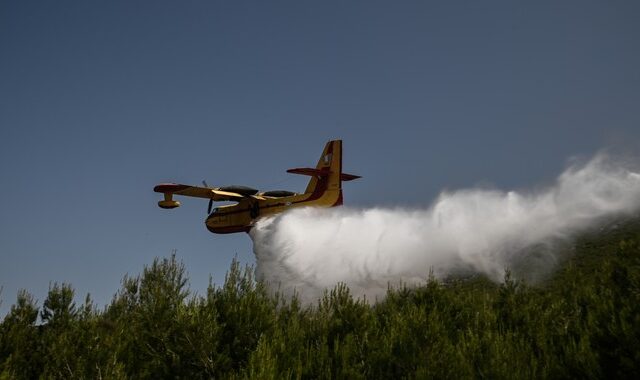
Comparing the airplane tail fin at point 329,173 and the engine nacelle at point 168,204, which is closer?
the engine nacelle at point 168,204

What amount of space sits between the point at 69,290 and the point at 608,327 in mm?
29447

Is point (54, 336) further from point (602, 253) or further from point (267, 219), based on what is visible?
point (602, 253)

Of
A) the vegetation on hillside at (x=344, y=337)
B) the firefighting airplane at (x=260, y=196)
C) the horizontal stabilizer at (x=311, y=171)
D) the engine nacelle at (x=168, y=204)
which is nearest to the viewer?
the vegetation on hillside at (x=344, y=337)

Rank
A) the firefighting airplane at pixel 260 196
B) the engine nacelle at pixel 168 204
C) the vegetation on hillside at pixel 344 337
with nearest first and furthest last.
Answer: the vegetation on hillside at pixel 344 337
the engine nacelle at pixel 168 204
the firefighting airplane at pixel 260 196

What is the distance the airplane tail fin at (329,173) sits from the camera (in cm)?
3409

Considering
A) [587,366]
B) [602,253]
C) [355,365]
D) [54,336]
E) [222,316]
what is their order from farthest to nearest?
[602,253]
[54,336]
[222,316]
[355,365]
[587,366]

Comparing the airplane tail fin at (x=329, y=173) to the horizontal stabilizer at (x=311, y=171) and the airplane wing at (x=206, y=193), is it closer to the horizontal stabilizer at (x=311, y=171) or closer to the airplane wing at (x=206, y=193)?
the horizontal stabilizer at (x=311, y=171)

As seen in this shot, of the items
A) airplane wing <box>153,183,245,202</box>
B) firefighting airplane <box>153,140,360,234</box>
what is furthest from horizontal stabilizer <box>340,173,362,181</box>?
airplane wing <box>153,183,245,202</box>

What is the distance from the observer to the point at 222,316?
18891 mm

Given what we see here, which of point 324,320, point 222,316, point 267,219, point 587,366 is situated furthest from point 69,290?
point 587,366

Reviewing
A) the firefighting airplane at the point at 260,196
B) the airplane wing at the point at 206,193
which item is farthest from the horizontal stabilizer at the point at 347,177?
the airplane wing at the point at 206,193

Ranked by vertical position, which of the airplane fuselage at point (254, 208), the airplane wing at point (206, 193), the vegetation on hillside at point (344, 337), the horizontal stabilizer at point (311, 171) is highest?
the horizontal stabilizer at point (311, 171)

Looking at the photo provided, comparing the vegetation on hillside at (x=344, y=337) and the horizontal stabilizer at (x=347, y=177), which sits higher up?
the horizontal stabilizer at (x=347, y=177)

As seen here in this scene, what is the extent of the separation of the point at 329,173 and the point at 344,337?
55.1ft
